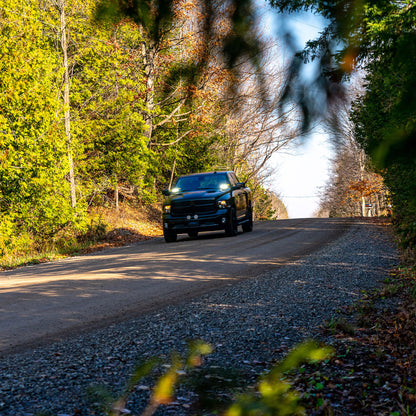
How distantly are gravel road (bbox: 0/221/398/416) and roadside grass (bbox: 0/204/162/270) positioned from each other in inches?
333

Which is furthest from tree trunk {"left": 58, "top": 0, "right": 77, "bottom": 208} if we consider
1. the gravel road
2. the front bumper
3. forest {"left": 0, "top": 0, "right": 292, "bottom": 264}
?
the gravel road

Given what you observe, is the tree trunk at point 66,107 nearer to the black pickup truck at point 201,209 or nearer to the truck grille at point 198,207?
the black pickup truck at point 201,209

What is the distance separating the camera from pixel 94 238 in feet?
61.3

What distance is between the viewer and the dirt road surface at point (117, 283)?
6.02 meters

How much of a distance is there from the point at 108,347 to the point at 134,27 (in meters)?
3.28

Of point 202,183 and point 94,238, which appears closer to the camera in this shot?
point 202,183

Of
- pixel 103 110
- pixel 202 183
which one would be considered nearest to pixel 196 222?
pixel 202 183

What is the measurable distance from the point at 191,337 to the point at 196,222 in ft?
34.6

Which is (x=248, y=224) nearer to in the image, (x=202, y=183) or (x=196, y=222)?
(x=202, y=183)

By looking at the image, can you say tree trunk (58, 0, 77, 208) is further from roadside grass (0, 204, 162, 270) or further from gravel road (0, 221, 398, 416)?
gravel road (0, 221, 398, 416)

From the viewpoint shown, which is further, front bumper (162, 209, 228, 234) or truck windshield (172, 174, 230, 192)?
truck windshield (172, 174, 230, 192)

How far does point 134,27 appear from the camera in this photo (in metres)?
2.56

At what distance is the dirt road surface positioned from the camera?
A: 237 inches

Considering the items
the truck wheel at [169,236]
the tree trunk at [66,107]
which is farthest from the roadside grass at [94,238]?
the truck wheel at [169,236]
